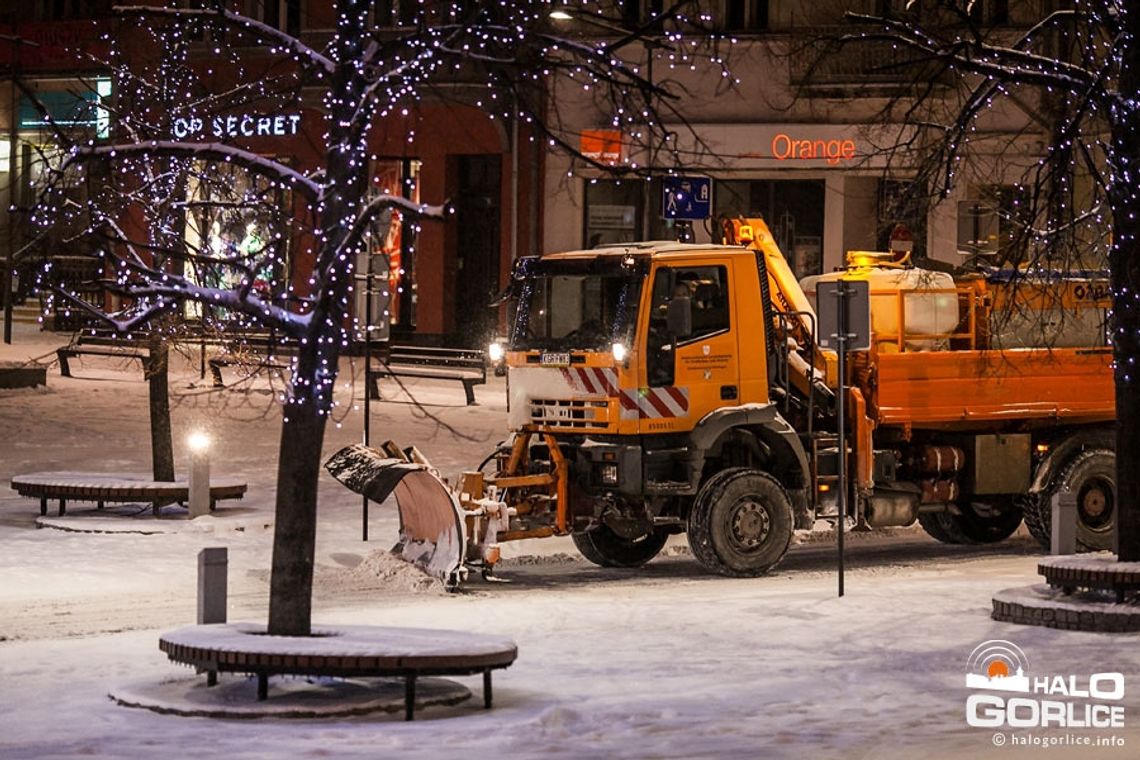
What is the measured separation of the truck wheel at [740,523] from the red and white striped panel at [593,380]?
1261 mm

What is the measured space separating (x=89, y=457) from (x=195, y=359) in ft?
38.8

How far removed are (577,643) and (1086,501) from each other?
8.13 metres

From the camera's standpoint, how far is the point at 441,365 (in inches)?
1458

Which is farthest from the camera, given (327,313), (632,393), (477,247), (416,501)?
(477,247)

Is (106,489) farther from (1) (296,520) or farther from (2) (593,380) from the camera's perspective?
(1) (296,520)

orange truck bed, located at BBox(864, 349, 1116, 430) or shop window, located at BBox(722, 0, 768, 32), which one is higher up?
shop window, located at BBox(722, 0, 768, 32)

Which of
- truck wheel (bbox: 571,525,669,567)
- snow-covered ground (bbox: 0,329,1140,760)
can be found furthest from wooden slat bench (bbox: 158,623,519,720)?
truck wheel (bbox: 571,525,669,567)

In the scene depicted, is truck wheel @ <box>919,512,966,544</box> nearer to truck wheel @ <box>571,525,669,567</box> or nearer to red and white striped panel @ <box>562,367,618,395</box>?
truck wheel @ <box>571,525,669,567</box>

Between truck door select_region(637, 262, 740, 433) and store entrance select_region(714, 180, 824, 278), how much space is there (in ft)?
69.5

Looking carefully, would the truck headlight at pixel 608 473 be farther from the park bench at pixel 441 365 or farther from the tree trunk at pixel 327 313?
the park bench at pixel 441 365

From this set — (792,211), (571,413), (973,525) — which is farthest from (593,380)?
(792,211)

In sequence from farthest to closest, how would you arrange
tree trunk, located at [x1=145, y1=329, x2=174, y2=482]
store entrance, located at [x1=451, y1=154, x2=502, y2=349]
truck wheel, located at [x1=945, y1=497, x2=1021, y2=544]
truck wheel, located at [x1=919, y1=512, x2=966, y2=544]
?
1. store entrance, located at [x1=451, y1=154, x2=502, y2=349]
2. tree trunk, located at [x1=145, y1=329, x2=174, y2=482]
3. truck wheel, located at [x1=919, y1=512, x2=966, y2=544]
4. truck wheel, located at [x1=945, y1=497, x2=1021, y2=544]

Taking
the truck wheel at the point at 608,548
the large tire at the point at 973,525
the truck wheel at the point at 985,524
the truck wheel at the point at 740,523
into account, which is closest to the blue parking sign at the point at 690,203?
the truck wheel at the point at 740,523

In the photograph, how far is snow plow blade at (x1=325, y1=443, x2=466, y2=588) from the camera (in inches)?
696
